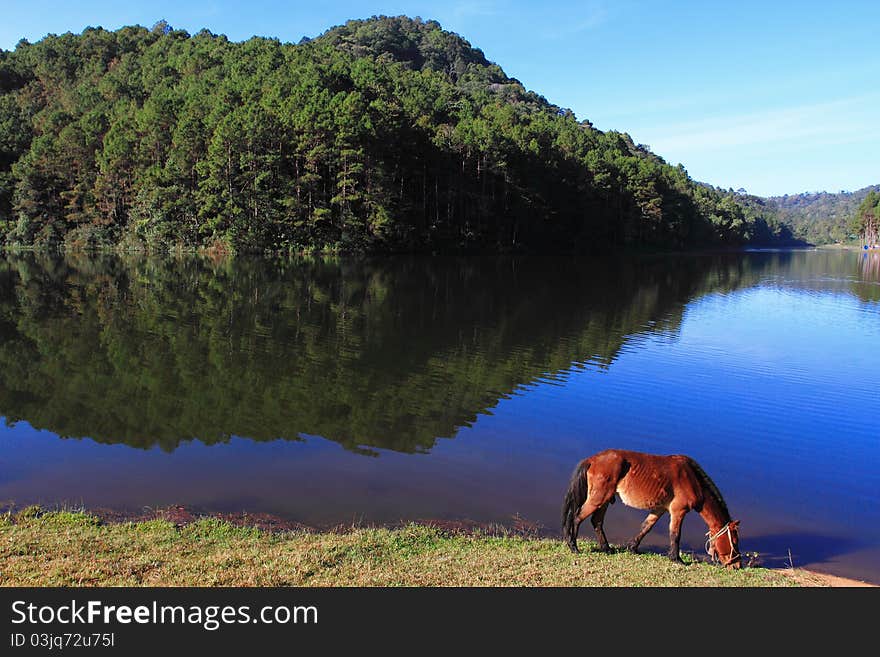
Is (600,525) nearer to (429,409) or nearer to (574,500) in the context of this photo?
(574,500)

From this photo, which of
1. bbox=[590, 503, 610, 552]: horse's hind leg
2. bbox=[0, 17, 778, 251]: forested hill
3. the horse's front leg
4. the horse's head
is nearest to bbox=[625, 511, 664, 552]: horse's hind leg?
the horse's front leg

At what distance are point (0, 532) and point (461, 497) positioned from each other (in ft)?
19.7

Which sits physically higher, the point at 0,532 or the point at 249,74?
the point at 249,74

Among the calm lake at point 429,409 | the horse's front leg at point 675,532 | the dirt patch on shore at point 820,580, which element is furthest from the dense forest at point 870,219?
the horse's front leg at point 675,532

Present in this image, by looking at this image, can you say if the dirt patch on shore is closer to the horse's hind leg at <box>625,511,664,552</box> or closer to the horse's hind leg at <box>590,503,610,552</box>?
the horse's hind leg at <box>625,511,664,552</box>

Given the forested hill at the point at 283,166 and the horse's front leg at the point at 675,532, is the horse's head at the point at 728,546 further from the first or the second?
the forested hill at the point at 283,166

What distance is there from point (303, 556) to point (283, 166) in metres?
68.1

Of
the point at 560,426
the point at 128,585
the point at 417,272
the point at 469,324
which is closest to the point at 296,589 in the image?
the point at 128,585

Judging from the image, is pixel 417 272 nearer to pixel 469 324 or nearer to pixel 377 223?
pixel 377 223

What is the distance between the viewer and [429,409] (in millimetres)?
14578

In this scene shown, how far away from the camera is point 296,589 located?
19.5ft

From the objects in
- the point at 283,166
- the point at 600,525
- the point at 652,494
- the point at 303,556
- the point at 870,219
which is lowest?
the point at 600,525

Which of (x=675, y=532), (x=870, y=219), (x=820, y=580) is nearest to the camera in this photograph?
(x=820, y=580)

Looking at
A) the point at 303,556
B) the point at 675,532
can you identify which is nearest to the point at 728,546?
the point at 675,532
